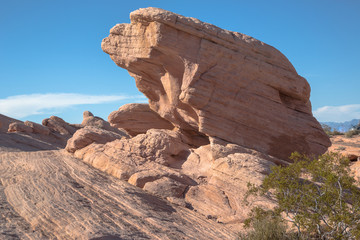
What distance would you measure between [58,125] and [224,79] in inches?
1263

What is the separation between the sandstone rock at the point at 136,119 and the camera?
23.1 metres

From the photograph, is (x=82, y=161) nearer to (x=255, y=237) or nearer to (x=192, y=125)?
(x=192, y=125)

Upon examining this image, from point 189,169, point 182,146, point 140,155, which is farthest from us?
point 182,146

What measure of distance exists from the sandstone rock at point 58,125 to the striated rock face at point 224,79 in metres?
26.3

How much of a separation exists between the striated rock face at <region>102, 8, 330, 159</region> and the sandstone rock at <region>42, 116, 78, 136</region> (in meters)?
26.3

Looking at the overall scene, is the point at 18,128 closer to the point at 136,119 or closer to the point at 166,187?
the point at 136,119

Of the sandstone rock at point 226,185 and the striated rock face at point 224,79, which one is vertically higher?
the striated rock face at point 224,79

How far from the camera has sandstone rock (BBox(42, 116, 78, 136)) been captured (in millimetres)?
42812

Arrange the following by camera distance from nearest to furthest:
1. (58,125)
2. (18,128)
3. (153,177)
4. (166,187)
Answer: (166,187) < (153,177) < (18,128) < (58,125)

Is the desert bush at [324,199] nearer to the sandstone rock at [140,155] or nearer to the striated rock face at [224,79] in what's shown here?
the sandstone rock at [140,155]

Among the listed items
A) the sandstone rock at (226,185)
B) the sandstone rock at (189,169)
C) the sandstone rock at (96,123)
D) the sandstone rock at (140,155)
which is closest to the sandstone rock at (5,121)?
the sandstone rock at (96,123)

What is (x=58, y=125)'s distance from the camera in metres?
43.4

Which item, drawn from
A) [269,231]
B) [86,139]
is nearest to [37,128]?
[86,139]

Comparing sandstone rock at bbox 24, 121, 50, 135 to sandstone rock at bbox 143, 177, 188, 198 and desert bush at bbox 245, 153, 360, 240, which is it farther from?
desert bush at bbox 245, 153, 360, 240
